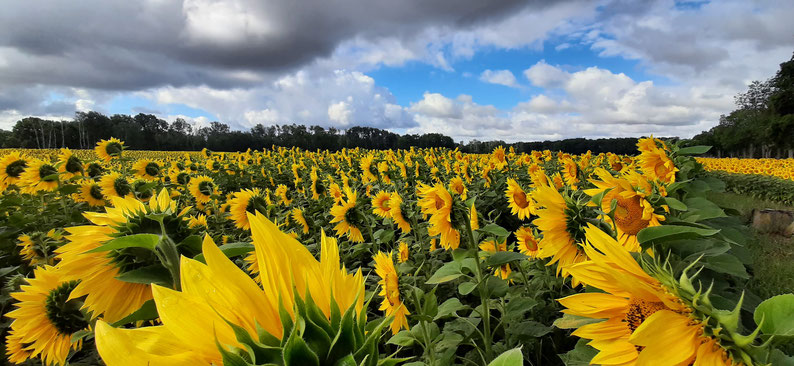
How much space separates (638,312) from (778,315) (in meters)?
0.20

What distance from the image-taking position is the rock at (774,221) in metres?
6.51

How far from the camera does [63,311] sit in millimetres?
1336

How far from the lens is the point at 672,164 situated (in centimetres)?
299

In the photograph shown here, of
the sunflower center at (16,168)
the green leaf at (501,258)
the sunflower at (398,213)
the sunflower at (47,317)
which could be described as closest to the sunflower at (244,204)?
the sunflower at (398,213)

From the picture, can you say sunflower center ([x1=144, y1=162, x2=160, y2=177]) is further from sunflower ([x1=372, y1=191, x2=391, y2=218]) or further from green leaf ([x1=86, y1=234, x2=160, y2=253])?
green leaf ([x1=86, y1=234, x2=160, y2=253])

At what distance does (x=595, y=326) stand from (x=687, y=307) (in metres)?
0.18

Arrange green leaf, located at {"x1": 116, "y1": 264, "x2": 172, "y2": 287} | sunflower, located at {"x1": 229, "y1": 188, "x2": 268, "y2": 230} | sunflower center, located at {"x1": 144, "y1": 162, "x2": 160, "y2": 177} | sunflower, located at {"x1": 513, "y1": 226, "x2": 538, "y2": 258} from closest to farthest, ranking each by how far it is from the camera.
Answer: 1. green leaf, located at {"x1": 116, "y1": 264, "x2": 172, "y2": 287}
2. sunflower, located at {"x1": 513, "y1": 226, "x2": 538, "y2": 258}
3. sunflower, located at {"x1": 229, "y1": 188, "x2": 268, "y2": 230}
4. sunflower center, located at {"x1": 144, "y1": 162, "x2": 160, "y2": 177}

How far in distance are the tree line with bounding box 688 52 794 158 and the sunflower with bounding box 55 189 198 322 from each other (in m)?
29.0

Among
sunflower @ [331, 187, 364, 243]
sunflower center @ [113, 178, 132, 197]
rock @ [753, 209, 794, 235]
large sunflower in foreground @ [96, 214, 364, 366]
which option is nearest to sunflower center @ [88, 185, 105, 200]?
sunflower center @ [113, 178, 132, 197]

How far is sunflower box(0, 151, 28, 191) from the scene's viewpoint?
399cm

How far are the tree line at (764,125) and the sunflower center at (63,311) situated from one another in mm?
29078

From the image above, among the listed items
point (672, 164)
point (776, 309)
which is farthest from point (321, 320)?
point (672, 164)

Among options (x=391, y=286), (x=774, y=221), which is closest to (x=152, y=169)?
(x=391, y=286)

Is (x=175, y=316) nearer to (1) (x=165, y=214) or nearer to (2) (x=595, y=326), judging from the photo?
(1) (x=165, y=214)
